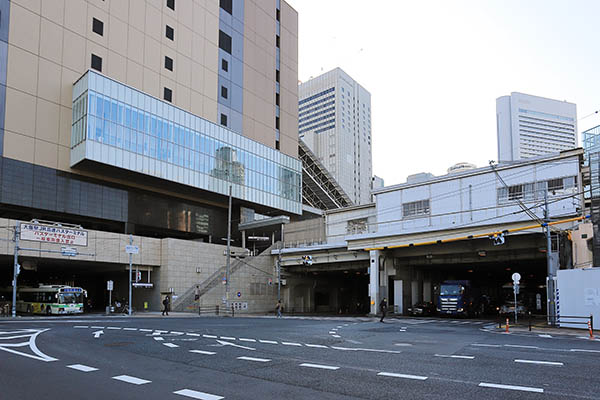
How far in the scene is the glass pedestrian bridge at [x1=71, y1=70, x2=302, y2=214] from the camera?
50.0 meters

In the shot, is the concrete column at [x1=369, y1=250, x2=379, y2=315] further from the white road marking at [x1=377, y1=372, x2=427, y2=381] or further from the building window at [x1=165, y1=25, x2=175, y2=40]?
the building window at [x1=165, y1=25, x2=175, y2=40]

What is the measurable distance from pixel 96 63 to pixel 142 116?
23.6 ft

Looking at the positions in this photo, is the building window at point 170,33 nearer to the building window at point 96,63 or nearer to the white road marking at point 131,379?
the building window at point 96,63

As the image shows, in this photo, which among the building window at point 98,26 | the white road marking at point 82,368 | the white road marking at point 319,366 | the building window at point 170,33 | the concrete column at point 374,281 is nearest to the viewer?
the white road marking at point 82,368

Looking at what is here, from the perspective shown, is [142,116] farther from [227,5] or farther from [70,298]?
[227,5]

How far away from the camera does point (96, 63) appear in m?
53.8

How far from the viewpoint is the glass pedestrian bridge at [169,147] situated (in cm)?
5000

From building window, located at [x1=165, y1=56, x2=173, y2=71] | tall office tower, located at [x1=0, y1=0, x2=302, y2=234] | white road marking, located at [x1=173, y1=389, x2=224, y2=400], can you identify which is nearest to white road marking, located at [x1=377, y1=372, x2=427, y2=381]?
white road marking, located at [x1=173, y1=389, x2=224, y2=400]

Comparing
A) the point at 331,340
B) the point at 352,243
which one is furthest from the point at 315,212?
the point at 331,340

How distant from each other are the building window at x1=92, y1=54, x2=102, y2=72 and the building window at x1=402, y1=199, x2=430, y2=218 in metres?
35.6

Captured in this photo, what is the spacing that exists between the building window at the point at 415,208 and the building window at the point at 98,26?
3735cm

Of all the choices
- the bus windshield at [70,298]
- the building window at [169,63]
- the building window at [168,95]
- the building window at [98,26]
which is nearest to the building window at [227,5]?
the building window at [169,63]

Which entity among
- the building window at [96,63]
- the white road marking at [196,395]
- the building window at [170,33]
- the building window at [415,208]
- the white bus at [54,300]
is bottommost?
the white bus at [54,300]

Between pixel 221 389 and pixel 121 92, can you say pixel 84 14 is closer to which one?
pixel 121 92
